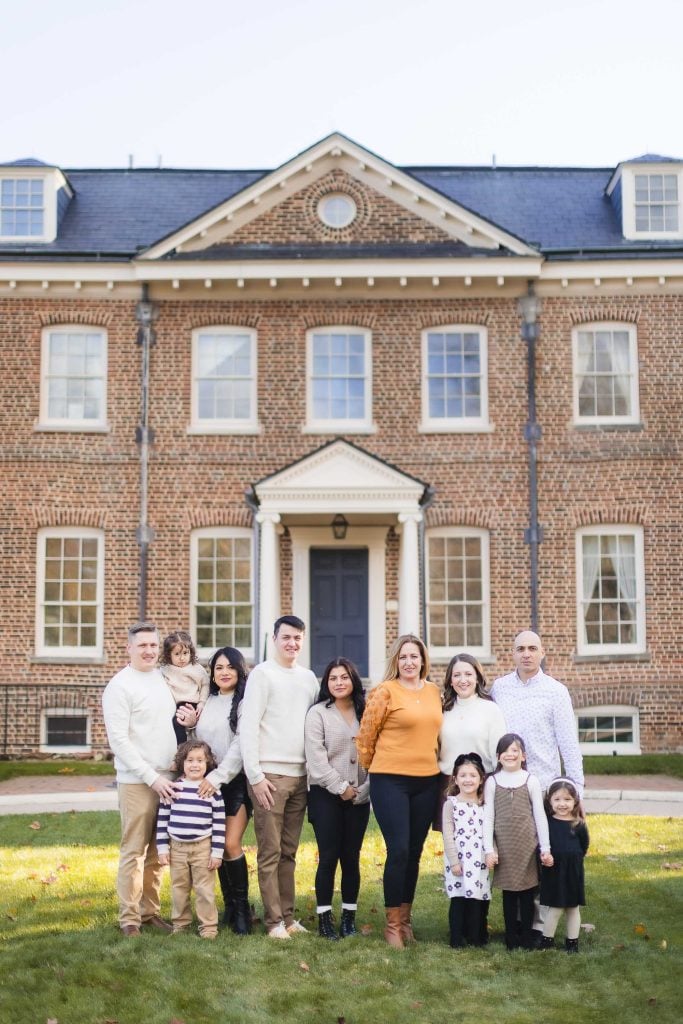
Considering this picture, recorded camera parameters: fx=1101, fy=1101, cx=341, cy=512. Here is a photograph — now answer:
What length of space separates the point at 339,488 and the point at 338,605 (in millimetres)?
1954

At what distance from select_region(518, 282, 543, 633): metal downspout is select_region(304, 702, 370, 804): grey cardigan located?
9608 millimetres

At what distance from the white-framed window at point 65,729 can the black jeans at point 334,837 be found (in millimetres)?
9875

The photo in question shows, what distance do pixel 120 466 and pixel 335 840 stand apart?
413 inches

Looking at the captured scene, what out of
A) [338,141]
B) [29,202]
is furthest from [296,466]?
[29,202]

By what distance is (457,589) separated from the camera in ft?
53.1

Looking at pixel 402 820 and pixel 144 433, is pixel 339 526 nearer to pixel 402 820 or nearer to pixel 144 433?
pixel 144 433

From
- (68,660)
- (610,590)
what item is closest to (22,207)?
(68,660)

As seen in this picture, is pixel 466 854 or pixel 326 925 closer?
pixel 466 854

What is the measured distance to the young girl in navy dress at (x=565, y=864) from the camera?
20.2 ft

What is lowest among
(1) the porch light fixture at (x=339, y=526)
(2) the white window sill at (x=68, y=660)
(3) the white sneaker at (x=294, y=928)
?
(3) the white sneaker at (x=294, y=928)

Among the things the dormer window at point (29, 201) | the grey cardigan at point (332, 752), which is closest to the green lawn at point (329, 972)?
the grey cardigan at point (332, 752)

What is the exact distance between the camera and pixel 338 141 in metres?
16.1

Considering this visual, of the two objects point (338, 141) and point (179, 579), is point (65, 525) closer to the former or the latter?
point (179, 579)

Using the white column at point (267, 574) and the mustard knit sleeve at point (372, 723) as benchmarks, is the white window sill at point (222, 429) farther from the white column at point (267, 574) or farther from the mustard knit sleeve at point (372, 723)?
the mustard knit sleeve at point (372, 723)
